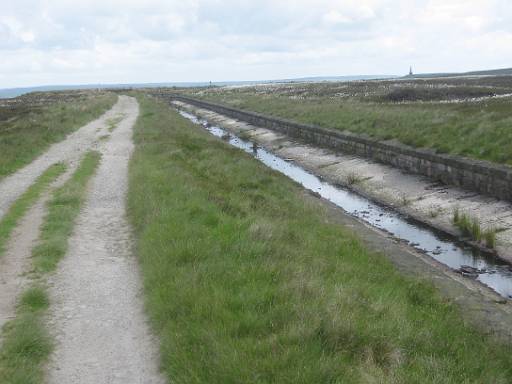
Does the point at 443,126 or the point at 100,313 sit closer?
the point at 100,313

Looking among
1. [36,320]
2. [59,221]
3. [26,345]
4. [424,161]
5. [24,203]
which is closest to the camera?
[26,345]

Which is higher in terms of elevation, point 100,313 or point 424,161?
point 100,313

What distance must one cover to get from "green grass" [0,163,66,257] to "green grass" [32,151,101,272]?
1.92 feet

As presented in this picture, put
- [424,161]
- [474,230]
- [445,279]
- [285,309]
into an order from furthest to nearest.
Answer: [424,161], [474,230], [445,279], [285,309]

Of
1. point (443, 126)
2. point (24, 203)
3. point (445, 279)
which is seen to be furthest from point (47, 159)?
point (443, 126)

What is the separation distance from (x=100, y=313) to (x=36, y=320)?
2.63ft

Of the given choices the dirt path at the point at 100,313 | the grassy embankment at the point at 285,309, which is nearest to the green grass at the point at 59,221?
the dirt path at the point at 100,313

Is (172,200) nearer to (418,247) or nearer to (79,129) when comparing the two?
(418,247)

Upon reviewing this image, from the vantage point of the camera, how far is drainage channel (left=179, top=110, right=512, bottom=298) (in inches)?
430

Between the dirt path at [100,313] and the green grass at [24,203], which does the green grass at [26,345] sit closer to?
the dirt path at [100,313]

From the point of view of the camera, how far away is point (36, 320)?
6.61 meters

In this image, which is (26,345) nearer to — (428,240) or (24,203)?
(24,203)

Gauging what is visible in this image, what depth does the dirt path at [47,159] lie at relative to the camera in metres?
14.7

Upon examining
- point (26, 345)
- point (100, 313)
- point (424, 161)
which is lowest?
point (424, 161)
